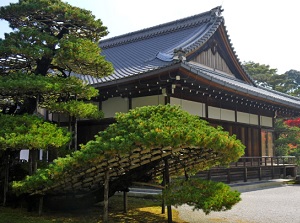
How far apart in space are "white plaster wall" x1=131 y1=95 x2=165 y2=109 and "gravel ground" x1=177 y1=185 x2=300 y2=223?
3720mm

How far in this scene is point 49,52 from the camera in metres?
7.92

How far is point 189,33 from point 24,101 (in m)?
10.9

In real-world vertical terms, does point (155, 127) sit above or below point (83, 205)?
above

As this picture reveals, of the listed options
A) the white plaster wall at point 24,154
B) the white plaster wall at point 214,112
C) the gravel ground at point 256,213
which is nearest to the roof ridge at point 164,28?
the white plaster wall at point 214,112

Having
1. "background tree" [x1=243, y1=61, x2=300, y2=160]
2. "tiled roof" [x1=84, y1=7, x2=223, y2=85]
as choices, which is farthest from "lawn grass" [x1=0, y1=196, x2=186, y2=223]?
"background tree" [x1=243, y1=61, x2=300, y2=160]

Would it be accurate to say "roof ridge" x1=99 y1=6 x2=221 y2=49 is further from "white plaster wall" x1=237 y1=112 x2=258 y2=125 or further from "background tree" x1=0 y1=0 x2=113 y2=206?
"background tree" x1=0 y1=0 x2=113 y2=206

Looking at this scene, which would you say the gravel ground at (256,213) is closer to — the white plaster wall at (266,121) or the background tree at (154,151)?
the background tree at (154,151)

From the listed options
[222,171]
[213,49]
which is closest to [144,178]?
[222,171]

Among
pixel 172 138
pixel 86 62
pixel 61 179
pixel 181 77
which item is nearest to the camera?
pixel 172 138

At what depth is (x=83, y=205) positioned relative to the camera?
24.9 feet

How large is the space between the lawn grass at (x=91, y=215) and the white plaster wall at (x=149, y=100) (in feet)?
12.6

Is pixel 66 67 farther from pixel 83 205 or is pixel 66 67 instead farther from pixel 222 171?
pixel 222 171

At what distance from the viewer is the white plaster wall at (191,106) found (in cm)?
1169

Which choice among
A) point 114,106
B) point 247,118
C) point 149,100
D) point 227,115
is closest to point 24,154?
point 114,106
